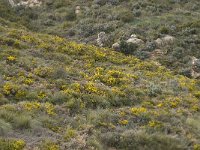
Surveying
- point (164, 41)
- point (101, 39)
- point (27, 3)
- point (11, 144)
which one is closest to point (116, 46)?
point (101, 39)

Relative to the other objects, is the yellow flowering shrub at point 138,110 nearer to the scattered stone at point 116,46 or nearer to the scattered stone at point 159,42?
the scattered stone at point 116,46

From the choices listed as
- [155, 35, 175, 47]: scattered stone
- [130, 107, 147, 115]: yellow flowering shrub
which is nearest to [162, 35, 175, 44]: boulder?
[155, 35, 175, 47]: scattered stone

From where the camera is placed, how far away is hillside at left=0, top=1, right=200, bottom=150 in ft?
34.6

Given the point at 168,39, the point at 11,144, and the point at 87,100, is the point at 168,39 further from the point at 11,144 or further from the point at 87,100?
the point at 11,144

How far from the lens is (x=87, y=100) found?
Answer: 13.2 metres

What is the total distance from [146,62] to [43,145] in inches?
426

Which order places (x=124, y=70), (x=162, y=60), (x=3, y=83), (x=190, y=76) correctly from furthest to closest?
(x=162, y=60)
(x=190, y=76)
(x=124, y=70)
(x=3, y=83)

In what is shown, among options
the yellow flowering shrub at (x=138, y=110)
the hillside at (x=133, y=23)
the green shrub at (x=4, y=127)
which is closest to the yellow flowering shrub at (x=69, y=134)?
the green shrub at (x=4, y=127)

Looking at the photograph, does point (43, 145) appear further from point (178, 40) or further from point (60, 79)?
point (178, 40)

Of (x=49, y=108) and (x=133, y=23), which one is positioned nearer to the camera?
(x=49, y=108)

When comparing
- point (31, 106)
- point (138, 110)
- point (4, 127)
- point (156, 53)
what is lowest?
point (156, 53)

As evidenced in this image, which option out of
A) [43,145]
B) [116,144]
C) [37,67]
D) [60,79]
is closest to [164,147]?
[116,144]

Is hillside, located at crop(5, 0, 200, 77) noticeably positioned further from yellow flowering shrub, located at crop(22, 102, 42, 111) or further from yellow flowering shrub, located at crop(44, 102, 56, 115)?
yellow flowering shrub, located at crop(22, 102, 42, 111)

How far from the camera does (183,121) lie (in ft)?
40.2
